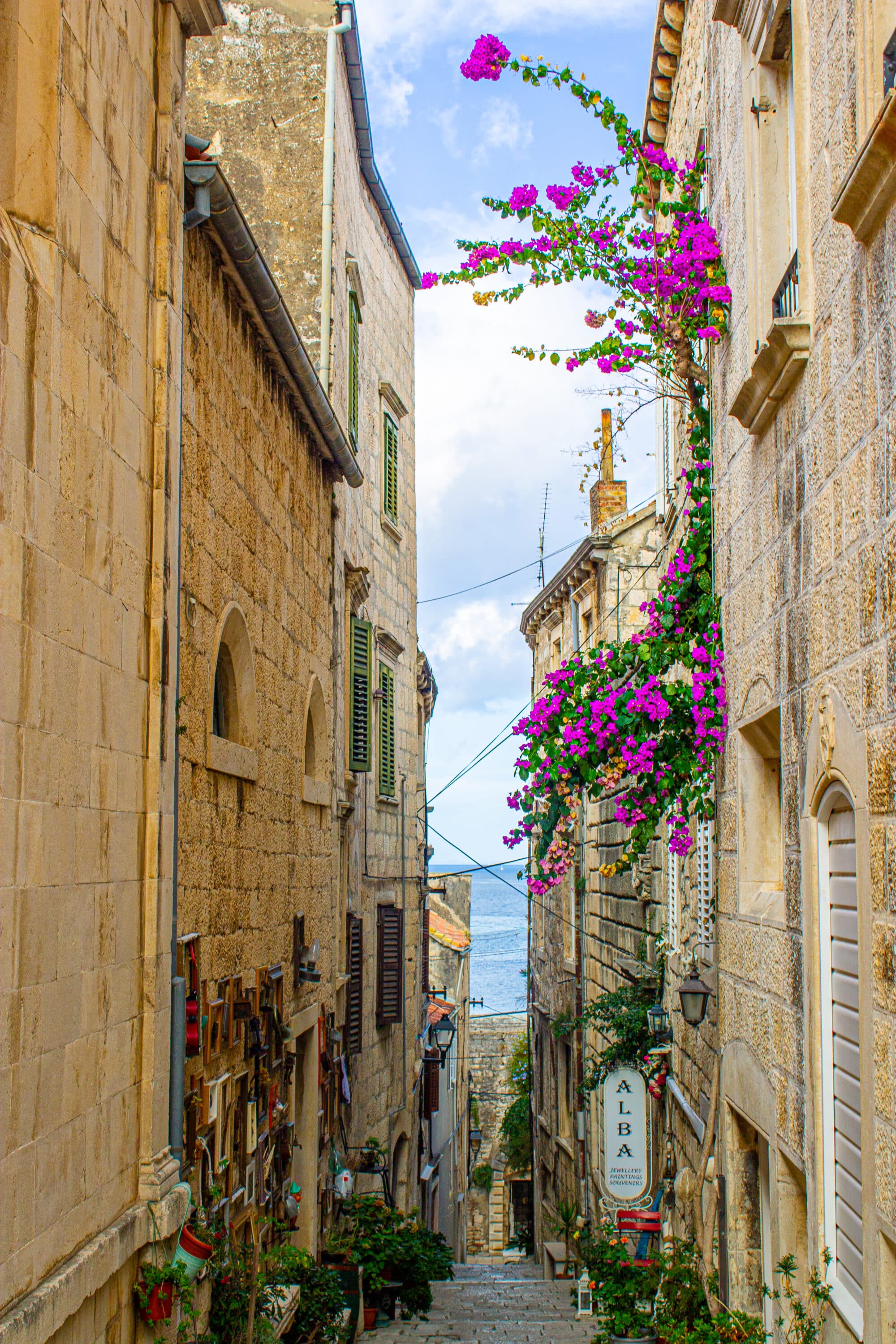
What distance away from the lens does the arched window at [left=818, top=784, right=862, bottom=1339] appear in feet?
14.1

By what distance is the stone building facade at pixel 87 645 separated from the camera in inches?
150

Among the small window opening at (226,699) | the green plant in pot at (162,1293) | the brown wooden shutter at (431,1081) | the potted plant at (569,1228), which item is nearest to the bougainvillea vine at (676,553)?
the small window opening at (226,699)

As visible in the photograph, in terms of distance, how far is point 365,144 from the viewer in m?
14.5

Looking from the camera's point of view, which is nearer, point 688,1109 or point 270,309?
point 270,309

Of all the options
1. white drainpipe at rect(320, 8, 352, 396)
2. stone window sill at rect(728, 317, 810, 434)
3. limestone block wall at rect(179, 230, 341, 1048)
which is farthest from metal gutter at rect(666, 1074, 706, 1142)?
white drainpipe at rect(320, 8, 352, 396)

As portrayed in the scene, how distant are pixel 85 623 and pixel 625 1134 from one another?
8475 millimetres

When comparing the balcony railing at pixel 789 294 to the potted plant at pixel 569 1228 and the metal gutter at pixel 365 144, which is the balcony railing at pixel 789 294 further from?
the potted plant at pixel 569 1228

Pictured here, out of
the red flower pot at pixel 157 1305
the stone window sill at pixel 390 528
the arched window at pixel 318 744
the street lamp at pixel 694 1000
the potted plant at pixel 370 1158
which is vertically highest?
the stone window sill at pixel 390 528

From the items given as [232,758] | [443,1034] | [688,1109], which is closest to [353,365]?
[232,758]

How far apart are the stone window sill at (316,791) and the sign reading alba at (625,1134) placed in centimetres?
373

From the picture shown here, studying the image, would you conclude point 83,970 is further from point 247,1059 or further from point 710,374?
point 710,374

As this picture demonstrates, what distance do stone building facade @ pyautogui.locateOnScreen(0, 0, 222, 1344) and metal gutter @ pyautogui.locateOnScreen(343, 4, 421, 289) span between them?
308 inches

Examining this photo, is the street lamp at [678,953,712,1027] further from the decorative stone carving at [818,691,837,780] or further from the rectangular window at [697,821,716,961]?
the decorative stone carving at [818,691,837,780]

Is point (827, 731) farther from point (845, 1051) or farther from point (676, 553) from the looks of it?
point (676, 553)
